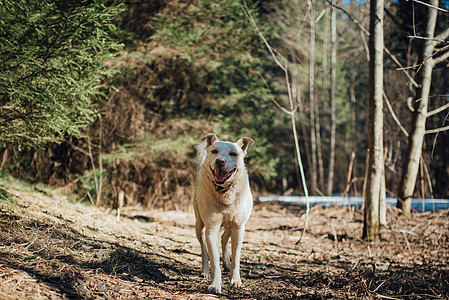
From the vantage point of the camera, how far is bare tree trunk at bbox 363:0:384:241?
6246 millimetres

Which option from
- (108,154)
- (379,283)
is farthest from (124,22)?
(379,283)

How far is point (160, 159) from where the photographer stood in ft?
33.0

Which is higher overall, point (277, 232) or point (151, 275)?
point (151, 275)

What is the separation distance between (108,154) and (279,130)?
1548 centimetres

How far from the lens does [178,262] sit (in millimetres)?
4523

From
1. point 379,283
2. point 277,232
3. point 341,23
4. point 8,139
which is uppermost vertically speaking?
point 341,23

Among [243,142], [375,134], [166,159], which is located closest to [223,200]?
[243,142]

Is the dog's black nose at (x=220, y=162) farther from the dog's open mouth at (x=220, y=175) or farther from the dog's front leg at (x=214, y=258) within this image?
the dog's front leg at (x=214, y=258)

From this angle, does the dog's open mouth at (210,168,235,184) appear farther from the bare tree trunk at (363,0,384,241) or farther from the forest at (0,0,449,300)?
the bare tree trunk at (363,0,384,241)

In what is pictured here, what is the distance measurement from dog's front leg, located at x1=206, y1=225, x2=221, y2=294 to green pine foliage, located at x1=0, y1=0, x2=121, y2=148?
10.1 ft

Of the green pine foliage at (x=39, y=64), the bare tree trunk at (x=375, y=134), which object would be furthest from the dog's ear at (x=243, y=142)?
the bare tree trunk at (x=375, y=134)

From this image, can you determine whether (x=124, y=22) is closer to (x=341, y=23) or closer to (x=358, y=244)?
(x=358, y=244)

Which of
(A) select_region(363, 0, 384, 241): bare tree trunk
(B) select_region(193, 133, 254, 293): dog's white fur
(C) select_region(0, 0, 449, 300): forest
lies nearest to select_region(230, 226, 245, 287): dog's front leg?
(B) select_region(193, 133, 254, 293): dog's white fur

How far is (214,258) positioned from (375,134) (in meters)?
4.48
